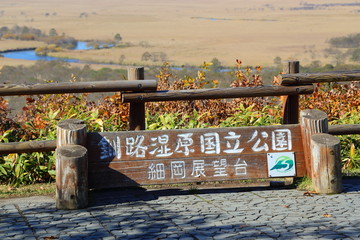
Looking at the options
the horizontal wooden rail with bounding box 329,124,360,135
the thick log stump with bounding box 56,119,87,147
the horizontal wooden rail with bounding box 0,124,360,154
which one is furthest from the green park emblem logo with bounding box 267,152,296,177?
the horizontal wooden rail with bounding box 0,124,360,154

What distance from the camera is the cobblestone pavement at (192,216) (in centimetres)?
598

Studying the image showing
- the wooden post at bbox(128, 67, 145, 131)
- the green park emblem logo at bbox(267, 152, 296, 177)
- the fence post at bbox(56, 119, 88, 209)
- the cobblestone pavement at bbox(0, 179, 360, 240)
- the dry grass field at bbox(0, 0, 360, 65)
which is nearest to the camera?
the cobblestone pavement at bbox(0, 179, 360, 240)

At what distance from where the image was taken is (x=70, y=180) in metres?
6.85

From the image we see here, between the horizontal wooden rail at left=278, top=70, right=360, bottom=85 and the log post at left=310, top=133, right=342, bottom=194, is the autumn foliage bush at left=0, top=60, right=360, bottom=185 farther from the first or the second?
the log post at left=310, top=133, right=342, bottom=194

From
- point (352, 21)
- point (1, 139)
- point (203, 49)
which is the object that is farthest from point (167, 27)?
point (1, 139)

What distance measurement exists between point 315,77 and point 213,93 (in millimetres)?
1175

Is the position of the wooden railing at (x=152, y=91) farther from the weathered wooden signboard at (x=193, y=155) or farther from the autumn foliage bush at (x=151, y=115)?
the autumn foliage bush at (x=151, y=115)

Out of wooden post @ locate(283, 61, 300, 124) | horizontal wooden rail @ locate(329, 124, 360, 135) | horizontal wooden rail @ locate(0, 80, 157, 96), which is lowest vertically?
horizontal wooden rail @ locate(329, 124, 360, 135)

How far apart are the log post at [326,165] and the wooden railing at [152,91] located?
28.7 inches

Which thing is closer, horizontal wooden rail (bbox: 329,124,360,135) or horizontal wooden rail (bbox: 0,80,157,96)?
horizontal wooden rail (bbox: 0,80,157,96)

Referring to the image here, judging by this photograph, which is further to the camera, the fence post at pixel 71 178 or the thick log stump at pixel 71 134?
the thick log stump at pixel 71 134

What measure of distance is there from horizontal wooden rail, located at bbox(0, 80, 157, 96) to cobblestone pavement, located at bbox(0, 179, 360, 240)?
1.13 m

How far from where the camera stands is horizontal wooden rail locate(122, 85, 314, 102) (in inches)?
306

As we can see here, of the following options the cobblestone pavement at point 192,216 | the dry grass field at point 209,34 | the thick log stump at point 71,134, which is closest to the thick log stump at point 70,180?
the cobblestone pavement at point 192,216
